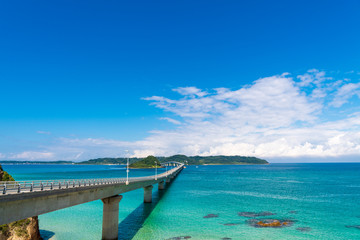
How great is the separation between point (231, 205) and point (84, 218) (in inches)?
1465

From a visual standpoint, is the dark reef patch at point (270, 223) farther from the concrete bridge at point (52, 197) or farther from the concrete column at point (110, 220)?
the concrete bridge at point (52, 197)

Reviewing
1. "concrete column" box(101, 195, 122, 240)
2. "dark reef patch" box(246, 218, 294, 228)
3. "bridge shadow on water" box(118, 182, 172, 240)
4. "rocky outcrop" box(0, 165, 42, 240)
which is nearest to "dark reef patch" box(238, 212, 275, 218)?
"dark reef patch" box(246, 218, 294, 228)

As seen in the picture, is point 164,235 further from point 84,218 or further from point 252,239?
point 84,218

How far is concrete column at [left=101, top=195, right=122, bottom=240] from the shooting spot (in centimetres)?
3600

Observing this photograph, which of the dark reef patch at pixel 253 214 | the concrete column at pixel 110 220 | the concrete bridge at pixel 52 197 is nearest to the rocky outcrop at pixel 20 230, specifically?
the concrete bridge at pixel 52 197

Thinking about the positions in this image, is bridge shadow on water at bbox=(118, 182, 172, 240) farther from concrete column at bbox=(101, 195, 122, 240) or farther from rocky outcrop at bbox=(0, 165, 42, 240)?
rocky outcrop at bbox=(0, 165, 42, 240)

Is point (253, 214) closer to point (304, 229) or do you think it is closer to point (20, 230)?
point (304, 229)

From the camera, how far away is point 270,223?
146 ft

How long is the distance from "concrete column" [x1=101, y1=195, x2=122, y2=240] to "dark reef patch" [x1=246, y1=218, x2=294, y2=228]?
81.0ft

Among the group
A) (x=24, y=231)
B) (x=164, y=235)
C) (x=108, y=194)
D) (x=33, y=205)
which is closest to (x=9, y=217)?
(x=33, y=205)

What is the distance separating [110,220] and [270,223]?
28.9 metres

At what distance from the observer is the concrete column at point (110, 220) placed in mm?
36000

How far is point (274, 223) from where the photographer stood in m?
44.4

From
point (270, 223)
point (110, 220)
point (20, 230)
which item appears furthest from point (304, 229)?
point (20, 230)
